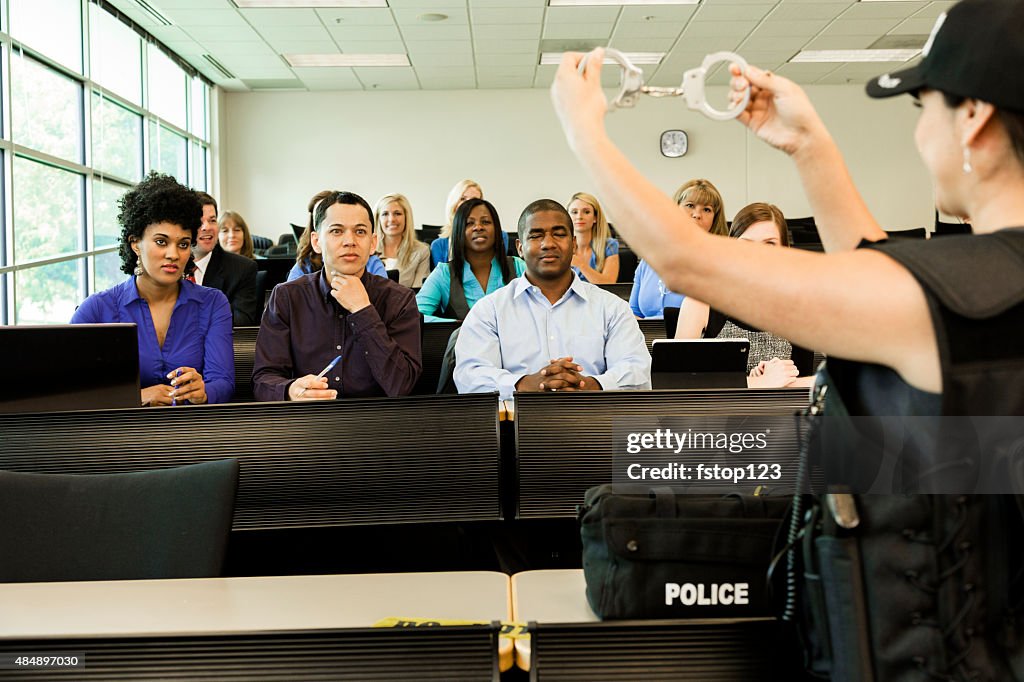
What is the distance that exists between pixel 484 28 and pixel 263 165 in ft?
16.0

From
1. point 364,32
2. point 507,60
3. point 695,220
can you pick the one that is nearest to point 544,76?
point 507,60

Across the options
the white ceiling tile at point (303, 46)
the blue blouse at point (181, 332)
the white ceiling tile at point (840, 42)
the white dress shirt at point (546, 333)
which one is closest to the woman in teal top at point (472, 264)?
the white dress shirt at point (546, 333)

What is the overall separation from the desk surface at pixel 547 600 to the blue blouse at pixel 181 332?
2048 millimetres

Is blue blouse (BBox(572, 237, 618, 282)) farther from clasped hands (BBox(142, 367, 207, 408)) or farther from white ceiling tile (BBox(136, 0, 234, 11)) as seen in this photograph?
white ceiling tile (BBox(136, 0, 234, 11))

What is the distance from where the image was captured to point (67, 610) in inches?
56.1

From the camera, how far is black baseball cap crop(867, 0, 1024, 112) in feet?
2.88

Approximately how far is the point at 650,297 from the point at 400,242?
244 centimetres

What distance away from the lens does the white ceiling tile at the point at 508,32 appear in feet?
31.1

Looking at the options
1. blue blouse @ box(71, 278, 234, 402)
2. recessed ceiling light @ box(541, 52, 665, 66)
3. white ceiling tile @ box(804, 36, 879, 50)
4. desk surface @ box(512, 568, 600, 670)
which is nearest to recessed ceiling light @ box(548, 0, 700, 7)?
recessed ceiling light @ box(541, 52, 665, 66)

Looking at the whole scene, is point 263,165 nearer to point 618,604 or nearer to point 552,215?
point 552,215

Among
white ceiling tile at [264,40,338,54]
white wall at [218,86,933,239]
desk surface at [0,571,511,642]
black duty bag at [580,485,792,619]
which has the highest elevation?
white ceiling tile at [264,40,338,54]

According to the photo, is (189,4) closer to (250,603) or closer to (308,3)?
(308,3)

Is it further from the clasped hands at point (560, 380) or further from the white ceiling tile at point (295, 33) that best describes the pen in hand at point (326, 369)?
the white ceiling tile at point (295, 33)

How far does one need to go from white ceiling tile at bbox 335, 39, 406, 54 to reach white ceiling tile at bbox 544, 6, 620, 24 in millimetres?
1900
